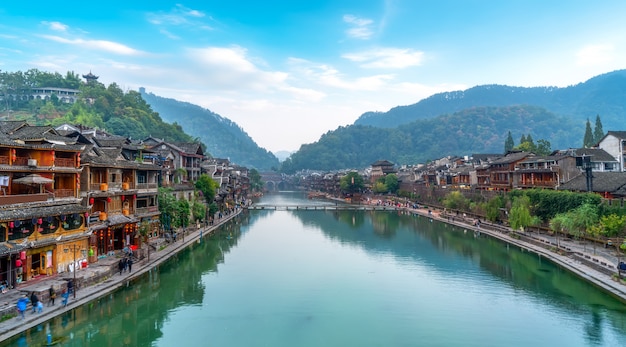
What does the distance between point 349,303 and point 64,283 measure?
1583 centimetres

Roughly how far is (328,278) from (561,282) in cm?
1610

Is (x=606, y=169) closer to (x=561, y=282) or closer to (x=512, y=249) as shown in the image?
(x=512, y=249)

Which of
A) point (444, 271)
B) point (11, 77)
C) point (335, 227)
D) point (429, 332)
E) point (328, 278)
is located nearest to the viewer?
point (429, 332)

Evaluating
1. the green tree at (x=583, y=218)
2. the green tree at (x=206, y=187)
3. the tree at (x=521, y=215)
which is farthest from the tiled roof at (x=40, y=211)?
the tree at (x=521, y=215)

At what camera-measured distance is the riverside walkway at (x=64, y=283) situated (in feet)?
61.2

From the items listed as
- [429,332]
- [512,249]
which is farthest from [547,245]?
[429,332]

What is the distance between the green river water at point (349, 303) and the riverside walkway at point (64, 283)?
0.49 metres

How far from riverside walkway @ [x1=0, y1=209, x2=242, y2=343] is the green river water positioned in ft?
1.60

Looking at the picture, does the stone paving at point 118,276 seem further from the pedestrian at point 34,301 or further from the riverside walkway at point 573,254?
the pedestrian at point 34,301

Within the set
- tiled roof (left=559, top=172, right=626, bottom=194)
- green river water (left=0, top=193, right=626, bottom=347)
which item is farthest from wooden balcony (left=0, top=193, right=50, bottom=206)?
tiled roof (left=559, top=172, right=626, bottom=194)

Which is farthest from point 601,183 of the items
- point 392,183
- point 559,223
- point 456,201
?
point 392,183

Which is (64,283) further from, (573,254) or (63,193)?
(573,254)

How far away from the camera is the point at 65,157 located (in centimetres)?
2764

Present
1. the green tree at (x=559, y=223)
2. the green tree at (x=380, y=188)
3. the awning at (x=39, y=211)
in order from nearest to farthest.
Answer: the awning at (x=39, y=211), the green tree at (x=559, y=223), the green tree at (x=380, y=188)
